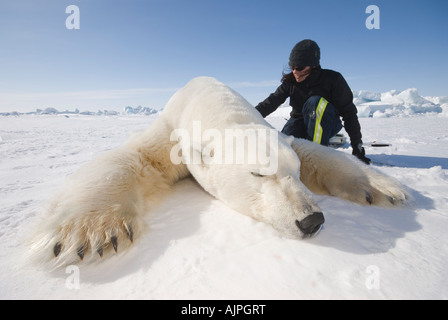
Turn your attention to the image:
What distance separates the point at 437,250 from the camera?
3.54ft

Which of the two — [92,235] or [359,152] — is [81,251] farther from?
[359,152]

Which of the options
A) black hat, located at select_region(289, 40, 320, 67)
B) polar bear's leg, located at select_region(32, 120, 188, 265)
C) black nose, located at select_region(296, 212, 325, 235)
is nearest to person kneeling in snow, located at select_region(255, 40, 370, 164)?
black hat, located at select_region(289, 40, 320, 67)

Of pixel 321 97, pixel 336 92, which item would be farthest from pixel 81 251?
pixel 336 92

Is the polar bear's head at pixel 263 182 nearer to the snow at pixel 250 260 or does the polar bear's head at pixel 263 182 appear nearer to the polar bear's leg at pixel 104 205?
the snow at pixel 250 260

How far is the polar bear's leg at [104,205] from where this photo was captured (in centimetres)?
113

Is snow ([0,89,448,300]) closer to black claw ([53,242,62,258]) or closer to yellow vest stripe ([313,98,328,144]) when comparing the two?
black claw ([53,242,62,258])

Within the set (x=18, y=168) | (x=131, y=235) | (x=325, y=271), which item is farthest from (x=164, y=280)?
(x=18, y=168)

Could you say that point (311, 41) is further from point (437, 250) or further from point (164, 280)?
point (164, 280)

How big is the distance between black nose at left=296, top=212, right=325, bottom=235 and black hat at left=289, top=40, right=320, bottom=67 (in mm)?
2853

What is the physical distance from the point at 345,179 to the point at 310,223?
33.4 inches

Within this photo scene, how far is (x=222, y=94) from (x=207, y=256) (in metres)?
1.71

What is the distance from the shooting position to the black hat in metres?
3.38

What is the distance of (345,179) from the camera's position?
1.83 meters

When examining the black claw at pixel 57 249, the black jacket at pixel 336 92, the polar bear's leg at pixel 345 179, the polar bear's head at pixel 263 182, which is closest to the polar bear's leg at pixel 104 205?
the black claw at pixel 57 249
